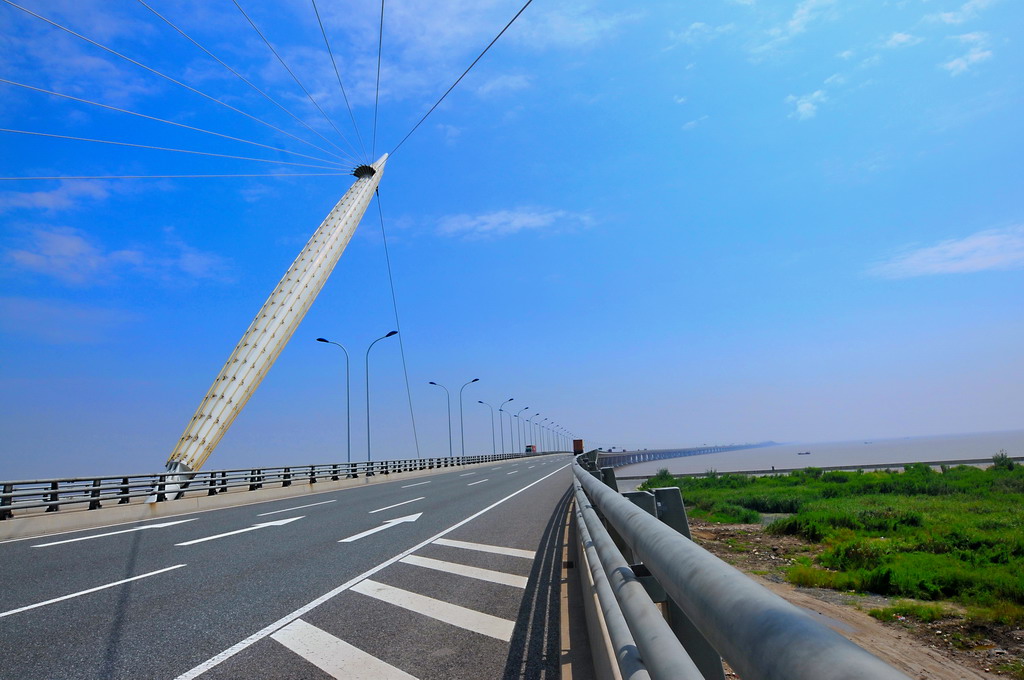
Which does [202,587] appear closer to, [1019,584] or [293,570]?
[293,570]

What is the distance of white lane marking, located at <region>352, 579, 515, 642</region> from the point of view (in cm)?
581

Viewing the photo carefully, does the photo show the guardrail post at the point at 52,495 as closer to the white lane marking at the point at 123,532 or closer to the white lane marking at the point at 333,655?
the white lane marking at the point at 123,532

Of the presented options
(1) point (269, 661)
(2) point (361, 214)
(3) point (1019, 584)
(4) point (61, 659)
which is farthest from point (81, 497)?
(2) point (361, 214)

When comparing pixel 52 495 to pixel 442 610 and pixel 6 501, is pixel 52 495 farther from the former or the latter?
pixel 442 610

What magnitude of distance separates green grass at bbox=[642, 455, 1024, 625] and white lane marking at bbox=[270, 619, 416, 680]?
702 cm

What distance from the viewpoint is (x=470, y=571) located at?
8461mm

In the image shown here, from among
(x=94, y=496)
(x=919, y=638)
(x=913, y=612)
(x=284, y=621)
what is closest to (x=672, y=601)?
(x=284, y=621)

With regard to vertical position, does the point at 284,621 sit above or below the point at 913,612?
above

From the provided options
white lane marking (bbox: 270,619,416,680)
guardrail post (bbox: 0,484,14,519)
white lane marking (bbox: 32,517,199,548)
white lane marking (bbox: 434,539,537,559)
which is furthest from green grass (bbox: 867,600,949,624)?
guardrail post (bbox: 0,484,14,519)

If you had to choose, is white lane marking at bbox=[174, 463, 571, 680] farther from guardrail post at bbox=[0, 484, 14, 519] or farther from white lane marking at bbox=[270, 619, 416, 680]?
guardrail post at bbox=[0, 484, 14, 519]

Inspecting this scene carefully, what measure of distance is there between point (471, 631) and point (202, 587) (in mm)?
4006

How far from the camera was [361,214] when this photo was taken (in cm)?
7006

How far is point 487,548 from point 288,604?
13.8ft

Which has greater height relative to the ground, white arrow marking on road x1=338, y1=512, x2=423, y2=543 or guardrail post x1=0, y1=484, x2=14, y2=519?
guardrail post x1=0, y1=484, x2=14, y2=519
